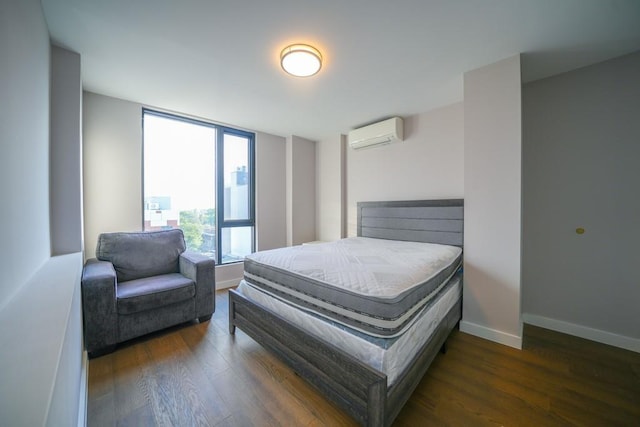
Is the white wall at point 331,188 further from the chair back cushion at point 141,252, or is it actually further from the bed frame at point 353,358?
the chair back cushion at point 141,252

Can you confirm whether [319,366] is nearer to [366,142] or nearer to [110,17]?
[110,17]

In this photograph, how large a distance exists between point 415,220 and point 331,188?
166 cm

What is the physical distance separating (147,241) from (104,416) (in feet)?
5.32

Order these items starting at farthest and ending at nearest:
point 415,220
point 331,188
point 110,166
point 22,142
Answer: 1. point 331,188
2. point 415,220
3. point 110,166
4. point 22,142

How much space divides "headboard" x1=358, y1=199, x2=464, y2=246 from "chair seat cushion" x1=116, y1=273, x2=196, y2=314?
2370 millimetres

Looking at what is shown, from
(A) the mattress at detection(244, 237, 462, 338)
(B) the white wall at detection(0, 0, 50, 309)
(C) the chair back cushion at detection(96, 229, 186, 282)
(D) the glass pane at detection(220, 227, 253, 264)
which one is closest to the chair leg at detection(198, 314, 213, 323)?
(C) the chair back cushion at detection(96, 229, 186, 282)

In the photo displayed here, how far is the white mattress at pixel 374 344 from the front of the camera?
3.76 ft

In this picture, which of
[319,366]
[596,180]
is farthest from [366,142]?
[319,366]

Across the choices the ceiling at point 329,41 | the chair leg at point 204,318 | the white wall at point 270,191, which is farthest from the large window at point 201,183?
the chair leg at point 204,318

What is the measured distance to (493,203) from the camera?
205 centimetres

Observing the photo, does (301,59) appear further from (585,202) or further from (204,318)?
(585,202)

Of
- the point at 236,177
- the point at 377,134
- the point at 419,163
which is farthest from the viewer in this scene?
the point at 236,177

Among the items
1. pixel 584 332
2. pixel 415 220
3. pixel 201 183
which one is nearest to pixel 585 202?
pixel 584 332

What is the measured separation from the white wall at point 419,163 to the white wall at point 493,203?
2.03ft
